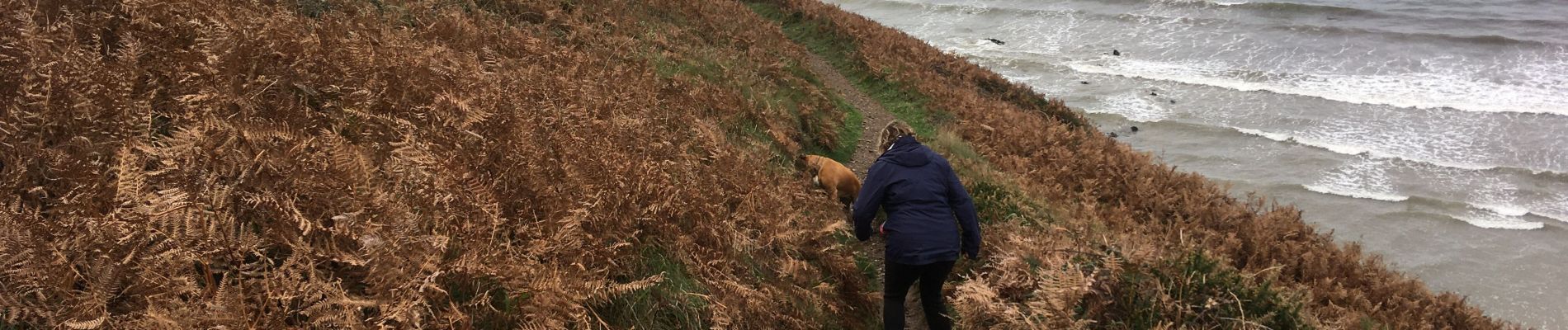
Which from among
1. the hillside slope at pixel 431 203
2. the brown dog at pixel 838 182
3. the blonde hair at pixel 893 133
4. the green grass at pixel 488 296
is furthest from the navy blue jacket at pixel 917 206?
the brown dog at pixel 838 182

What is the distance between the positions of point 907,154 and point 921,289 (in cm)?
95

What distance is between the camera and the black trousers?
17.6 feet

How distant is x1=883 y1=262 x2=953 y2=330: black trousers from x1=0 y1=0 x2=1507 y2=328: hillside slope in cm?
37

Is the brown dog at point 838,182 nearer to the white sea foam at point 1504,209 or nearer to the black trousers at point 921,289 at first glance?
Result: the black trousers at point 921,289

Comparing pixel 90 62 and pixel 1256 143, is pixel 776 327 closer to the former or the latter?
pixel 90 62

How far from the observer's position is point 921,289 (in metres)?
5.62

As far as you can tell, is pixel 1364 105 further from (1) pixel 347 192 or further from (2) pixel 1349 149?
(1) pixel 347 192

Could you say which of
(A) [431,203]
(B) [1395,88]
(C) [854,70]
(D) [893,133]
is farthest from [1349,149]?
(A) [431,203]

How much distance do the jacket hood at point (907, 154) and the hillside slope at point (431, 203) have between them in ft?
3.47

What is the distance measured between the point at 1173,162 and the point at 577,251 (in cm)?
1814

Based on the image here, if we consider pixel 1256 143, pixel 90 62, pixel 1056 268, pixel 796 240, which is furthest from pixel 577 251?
pixel 1256 143

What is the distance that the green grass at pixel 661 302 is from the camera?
4215 mm

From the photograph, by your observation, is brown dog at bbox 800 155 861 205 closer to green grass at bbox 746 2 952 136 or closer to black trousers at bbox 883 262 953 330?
black trousers at bbox 883 262 953 330

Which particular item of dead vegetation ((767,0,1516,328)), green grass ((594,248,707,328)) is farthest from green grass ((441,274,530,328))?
dead vegetation ((767,0,1516,328))
